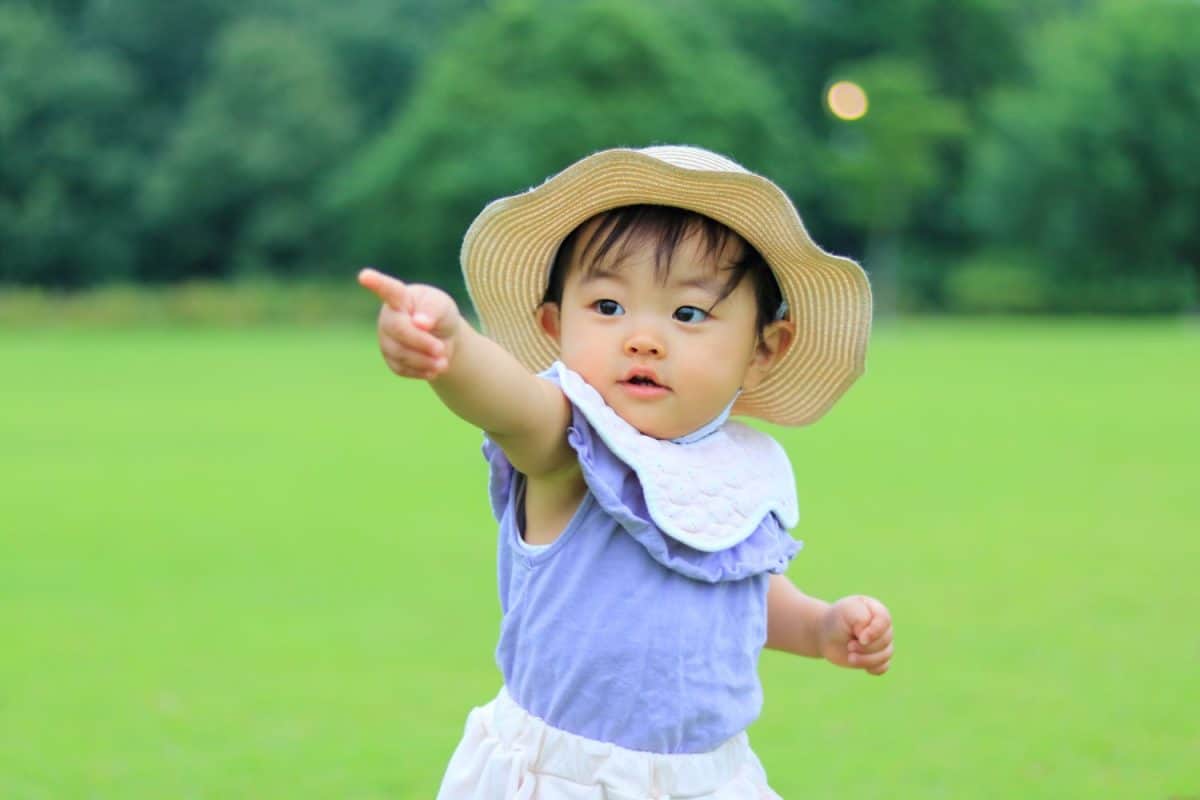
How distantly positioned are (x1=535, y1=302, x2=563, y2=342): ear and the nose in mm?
198

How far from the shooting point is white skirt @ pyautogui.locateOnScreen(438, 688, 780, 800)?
187 cm

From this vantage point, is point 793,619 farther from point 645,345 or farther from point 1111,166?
point 1111,166

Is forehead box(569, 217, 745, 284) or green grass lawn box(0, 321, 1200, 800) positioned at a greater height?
green grass lawn box(0, 321, 1200, 800)

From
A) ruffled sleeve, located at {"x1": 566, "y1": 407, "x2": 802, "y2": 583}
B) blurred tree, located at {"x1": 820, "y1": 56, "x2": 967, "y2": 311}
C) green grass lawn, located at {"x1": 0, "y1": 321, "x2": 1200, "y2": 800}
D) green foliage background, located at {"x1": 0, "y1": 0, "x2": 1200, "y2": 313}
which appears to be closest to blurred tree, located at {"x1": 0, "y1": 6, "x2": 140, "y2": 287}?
green foliage background, located at {"x1": 0, "y1": 0, "x2": 1200, "y2": 313}

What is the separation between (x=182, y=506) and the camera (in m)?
7.86

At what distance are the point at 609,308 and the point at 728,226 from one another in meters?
0.19

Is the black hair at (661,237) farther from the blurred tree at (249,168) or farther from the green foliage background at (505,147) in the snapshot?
the blurred tree at (249,168)

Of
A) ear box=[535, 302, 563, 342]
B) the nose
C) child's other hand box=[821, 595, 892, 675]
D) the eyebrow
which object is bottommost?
child's other hand box=[821, 595, 892, 675]

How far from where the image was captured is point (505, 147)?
37.4 metres

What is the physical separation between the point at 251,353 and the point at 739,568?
2028 centimetres

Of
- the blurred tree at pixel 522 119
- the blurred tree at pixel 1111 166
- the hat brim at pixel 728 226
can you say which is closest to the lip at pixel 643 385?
the hat brim at pixel 728 226

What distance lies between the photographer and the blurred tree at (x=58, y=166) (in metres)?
36.8

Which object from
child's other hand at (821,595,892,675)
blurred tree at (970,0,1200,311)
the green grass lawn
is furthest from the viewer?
blurred tree at (970,0,1200,311)

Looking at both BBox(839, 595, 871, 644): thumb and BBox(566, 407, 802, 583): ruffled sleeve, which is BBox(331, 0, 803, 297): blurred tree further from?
BBox(566, 407, 802, 583): ruffled sleeve
